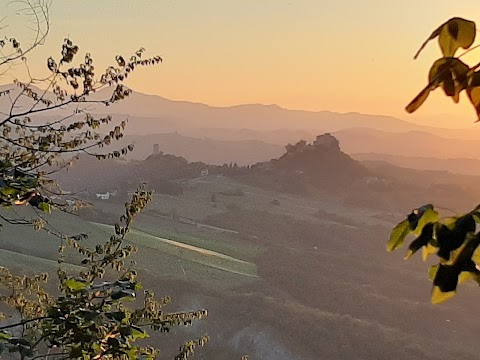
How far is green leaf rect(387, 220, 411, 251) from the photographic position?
1055 mm

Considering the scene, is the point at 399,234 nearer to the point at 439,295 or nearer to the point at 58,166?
the point at 439,295

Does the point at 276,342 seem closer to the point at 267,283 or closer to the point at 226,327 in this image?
the point at 226,327

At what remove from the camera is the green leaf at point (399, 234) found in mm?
1055

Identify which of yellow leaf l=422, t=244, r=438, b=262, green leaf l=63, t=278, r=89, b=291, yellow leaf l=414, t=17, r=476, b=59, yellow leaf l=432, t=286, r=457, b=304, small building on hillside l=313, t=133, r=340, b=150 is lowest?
green leaf l=63, t=278, r=89, b=291

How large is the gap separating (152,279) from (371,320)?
6.20m

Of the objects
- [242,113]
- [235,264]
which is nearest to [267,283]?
[235,264]

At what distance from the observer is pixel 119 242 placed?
3717 millimetres

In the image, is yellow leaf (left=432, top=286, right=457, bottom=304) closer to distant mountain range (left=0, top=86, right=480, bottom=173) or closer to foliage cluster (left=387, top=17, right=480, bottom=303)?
foliage cluster (left=387, top=17, right=480, bottom=303)

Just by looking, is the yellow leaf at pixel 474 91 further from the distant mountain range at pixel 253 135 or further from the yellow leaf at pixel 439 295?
the distant mountain range at pixel 253 135

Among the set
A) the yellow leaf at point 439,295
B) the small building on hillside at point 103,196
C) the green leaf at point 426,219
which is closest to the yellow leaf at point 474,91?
the green leaf at point 426,219

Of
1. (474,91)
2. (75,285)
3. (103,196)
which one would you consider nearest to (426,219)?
(474,91)

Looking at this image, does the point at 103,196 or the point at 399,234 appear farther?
the point at 103,196

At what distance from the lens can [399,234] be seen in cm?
107

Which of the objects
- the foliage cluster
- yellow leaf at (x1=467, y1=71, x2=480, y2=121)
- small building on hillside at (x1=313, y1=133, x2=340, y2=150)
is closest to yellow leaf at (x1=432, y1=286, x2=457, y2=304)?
the foliage cluster
